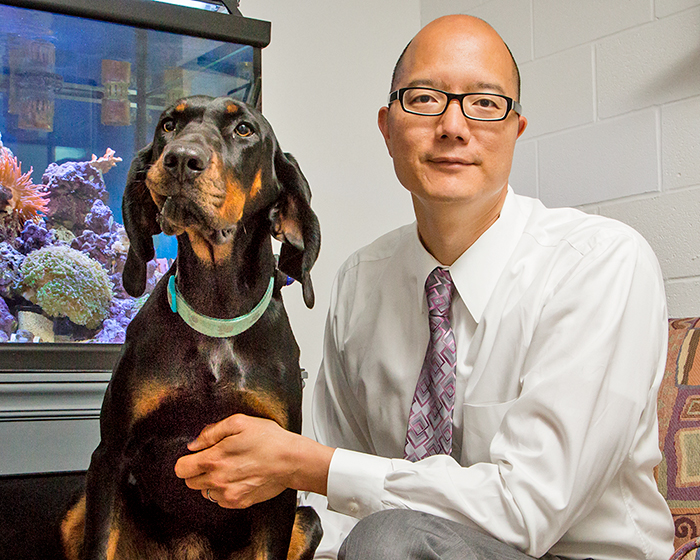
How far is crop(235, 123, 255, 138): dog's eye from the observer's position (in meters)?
1.20

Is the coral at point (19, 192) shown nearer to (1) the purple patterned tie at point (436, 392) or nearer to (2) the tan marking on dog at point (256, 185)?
(2) the tan marking on dog at point (256, 185)

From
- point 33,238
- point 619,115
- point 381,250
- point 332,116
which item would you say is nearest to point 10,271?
point 33,238

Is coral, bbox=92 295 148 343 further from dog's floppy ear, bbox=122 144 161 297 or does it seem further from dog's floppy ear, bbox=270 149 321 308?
dog's floppy ear, bbox=270 149 321 308

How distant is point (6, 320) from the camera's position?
135 centimetres

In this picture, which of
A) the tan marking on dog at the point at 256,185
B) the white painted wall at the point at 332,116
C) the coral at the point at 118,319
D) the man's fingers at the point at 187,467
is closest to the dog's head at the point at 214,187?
the tan marking on dog at the point at 256,185

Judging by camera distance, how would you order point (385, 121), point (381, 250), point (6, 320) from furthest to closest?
1. point (381, 250)
2. point (385, 121)
3. point (6, 320)

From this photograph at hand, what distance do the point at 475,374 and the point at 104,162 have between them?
2.66ft

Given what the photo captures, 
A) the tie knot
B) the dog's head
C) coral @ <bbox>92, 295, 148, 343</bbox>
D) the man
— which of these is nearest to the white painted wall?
the man

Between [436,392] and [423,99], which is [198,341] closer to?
[436,392]

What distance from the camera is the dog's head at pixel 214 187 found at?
1136mm

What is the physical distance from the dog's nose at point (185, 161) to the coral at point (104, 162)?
1.13 feet

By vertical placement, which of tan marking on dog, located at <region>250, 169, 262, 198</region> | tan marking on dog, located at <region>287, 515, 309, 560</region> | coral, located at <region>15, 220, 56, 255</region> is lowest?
tan marking on dog, located at <region>287, 515, 309, 560</region>

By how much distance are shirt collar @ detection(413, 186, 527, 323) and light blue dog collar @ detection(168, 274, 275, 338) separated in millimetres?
466

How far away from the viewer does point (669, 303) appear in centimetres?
203
